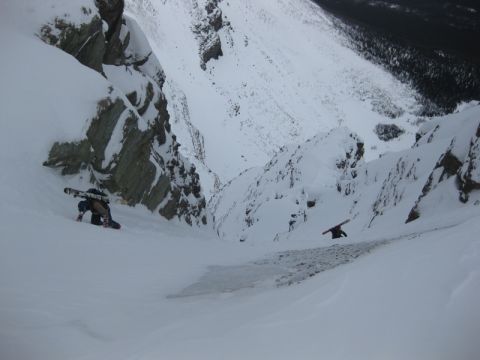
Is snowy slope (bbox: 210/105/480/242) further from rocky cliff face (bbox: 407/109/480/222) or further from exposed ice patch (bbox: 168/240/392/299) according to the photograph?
exposed ice patch (bbox: 168/240/392/299)

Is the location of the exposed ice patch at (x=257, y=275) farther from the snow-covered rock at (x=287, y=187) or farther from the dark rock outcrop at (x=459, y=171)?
the snow-covered rock at (x=287, y=187)

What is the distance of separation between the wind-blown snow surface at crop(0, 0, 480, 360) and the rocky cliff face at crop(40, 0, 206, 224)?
5506 millimetres

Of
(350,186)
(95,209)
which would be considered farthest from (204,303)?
(350,186)

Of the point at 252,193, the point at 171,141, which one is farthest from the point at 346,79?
the point at 171,141

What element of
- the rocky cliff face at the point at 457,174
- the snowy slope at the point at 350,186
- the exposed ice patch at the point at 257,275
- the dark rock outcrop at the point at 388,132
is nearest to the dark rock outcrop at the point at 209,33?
the snowy slope at the point at 350,186

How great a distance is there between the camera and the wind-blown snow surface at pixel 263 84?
59500mm

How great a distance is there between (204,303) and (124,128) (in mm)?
12910

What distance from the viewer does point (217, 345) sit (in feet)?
15.6

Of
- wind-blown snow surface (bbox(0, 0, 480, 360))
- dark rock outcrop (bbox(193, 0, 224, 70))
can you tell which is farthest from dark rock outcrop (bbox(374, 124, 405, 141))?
wind-blown snow surface (bbox(0, 0, 480, 360))

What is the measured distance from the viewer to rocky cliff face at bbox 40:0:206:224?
17.2 meters

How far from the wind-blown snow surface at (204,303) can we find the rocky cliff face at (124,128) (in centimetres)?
551

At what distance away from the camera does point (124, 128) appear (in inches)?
742

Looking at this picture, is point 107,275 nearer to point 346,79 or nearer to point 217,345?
point 217,345

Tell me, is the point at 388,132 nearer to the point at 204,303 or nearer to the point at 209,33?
the point at 209,33
